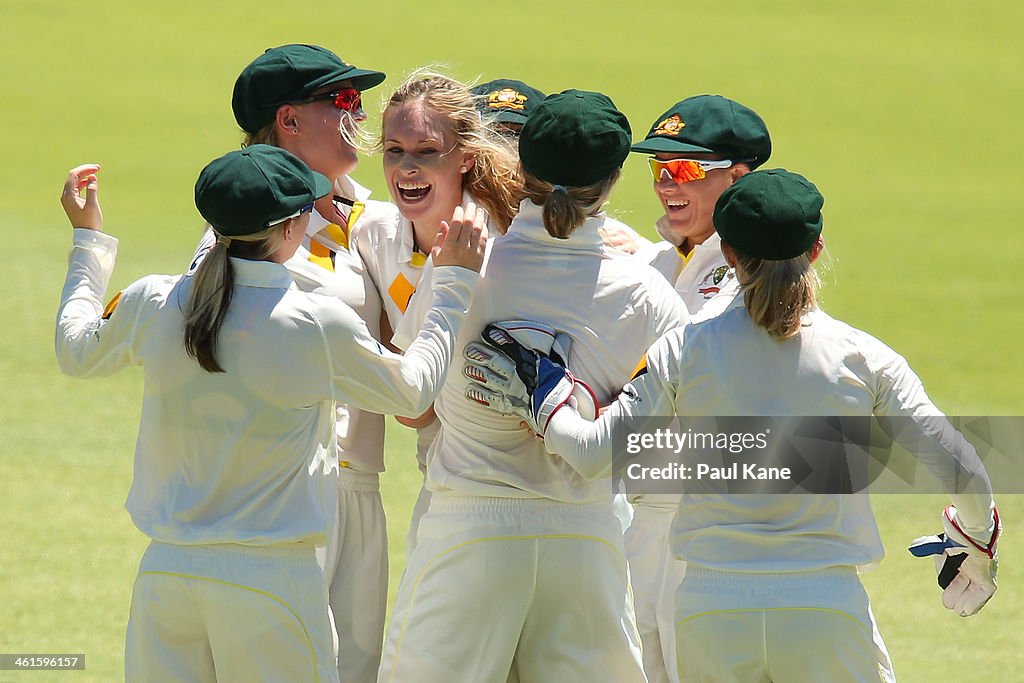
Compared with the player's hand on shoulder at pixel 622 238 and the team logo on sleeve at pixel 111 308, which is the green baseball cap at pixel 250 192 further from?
the player's hand on shoulder at pixel 622 238

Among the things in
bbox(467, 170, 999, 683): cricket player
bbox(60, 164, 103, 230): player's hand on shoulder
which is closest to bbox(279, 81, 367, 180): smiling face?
bbox(60, 164, 103, 230): player's hand on shoulder

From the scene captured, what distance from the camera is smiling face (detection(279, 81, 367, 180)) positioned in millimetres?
3914

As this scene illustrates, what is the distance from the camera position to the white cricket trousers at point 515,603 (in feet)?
10.3

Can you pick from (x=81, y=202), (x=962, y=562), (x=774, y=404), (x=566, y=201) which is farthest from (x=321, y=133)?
(x=962, y=562)

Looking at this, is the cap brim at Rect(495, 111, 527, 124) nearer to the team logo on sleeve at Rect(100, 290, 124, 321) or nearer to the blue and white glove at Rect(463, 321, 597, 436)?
the blue and white glove at Rect(463, 321, 597, 436)

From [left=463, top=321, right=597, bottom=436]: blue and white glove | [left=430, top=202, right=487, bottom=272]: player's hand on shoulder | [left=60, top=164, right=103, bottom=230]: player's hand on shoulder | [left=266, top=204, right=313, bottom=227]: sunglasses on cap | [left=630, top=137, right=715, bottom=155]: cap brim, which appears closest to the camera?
[left=266, top=204, right=313, bottom=227]: sunglasses on cap

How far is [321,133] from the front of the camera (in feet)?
12.9

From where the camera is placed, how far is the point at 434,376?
310 cm

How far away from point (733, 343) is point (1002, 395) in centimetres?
783

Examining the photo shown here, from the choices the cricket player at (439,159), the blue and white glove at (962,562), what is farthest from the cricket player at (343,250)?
the blue and white glove at (962,562)

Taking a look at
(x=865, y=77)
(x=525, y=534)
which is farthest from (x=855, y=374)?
(x=865, y=77)

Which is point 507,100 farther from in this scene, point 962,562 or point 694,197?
point 962,562

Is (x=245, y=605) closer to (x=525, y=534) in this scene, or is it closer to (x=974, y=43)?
(x=525, y=534)

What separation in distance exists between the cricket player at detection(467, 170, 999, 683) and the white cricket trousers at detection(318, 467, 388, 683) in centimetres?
113
